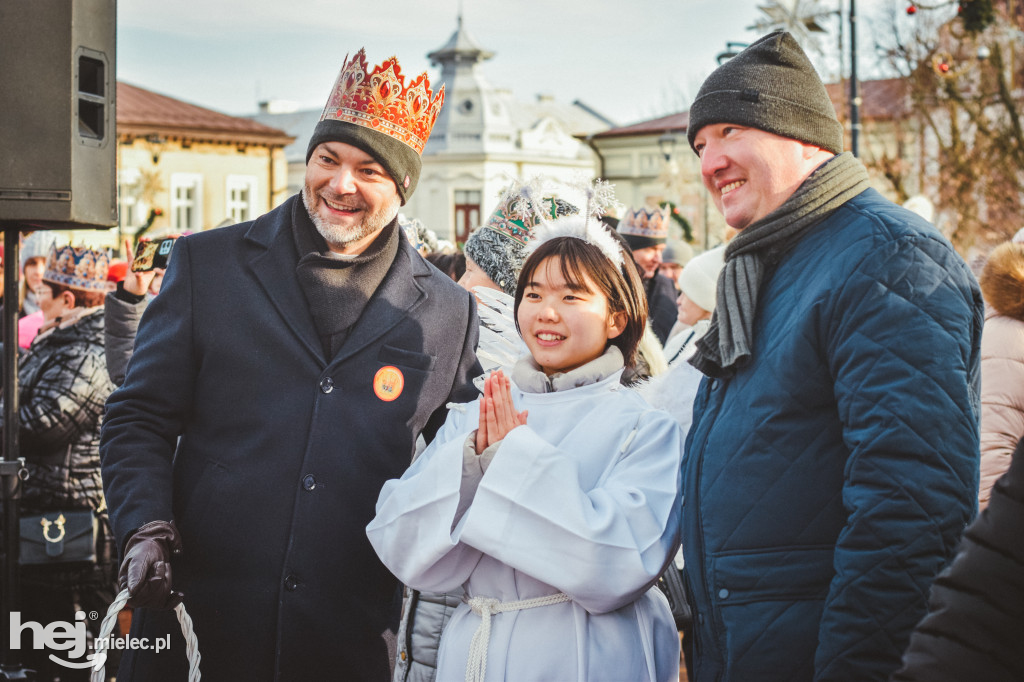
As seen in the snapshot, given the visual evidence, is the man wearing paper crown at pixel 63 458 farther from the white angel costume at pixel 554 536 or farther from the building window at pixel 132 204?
the building window at pixel 132 204

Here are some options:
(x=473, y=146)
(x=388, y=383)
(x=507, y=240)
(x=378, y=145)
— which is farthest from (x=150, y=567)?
(x=473, y=146)

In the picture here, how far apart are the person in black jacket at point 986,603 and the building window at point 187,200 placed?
36618 millimetres

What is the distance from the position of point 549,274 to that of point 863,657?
1.28 meters

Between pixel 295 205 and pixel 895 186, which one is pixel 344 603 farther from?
pixel 895 186

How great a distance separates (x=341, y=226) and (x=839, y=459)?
1.50 m

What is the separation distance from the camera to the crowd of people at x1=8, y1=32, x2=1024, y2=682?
6.07 ft

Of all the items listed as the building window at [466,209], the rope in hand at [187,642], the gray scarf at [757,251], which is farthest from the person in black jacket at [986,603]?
the building window at [466,209]

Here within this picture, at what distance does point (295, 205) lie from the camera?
114 inches

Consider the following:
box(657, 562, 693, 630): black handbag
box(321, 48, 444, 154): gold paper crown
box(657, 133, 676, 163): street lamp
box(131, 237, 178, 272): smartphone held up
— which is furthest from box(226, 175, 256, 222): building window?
box(657, 562, 693, 630): black handbag

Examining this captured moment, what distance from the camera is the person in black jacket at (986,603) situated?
122 cm

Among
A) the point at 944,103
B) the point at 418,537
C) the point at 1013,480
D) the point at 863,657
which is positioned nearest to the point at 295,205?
the point at 418,537

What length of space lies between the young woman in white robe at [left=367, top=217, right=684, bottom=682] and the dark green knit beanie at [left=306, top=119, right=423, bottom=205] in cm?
55

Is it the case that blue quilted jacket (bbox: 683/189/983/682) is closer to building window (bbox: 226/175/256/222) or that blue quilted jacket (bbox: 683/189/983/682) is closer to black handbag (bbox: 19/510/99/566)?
black handbag (bbox: 19/510/99/566)

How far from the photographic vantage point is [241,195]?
37.3 m
